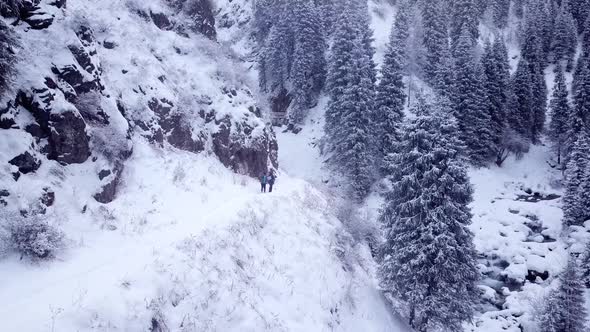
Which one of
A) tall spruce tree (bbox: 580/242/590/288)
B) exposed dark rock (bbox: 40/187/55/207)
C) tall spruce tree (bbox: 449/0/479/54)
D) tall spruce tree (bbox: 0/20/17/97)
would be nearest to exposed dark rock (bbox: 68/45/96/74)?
tall spruce tree (bbox: 0/20/17/97)

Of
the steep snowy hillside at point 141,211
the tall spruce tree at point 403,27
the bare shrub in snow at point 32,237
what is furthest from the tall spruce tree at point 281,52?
the bare shrub in snow at point 32,237

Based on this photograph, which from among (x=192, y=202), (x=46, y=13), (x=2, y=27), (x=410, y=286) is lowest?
(x=410, y=286)

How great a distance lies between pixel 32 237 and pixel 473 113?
1743 inches

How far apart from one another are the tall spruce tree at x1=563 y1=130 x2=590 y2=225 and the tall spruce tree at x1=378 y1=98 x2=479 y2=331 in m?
22.3

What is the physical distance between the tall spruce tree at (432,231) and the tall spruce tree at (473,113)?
89.6 feet

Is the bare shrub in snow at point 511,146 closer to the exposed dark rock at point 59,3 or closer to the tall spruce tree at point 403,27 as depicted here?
the tall spruce tree at point 403,27

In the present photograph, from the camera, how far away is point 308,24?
170 ft

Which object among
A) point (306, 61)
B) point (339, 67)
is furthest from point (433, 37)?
point (339, 67)

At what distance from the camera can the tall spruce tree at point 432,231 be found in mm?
18031

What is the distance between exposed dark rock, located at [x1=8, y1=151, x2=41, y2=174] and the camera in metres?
11.5

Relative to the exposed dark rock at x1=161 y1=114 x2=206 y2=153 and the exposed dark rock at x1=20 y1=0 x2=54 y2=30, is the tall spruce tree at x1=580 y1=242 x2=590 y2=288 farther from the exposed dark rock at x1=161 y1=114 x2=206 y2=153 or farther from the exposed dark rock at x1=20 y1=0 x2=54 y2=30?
the exposed dark rock at x1=20 y1=0 x2=54 y2=30

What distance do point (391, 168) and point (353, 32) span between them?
23136mm

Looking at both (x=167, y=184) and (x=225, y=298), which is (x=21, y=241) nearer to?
(x=225, y=298)

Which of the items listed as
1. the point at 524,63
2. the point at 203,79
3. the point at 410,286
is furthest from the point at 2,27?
the point at 524,63
